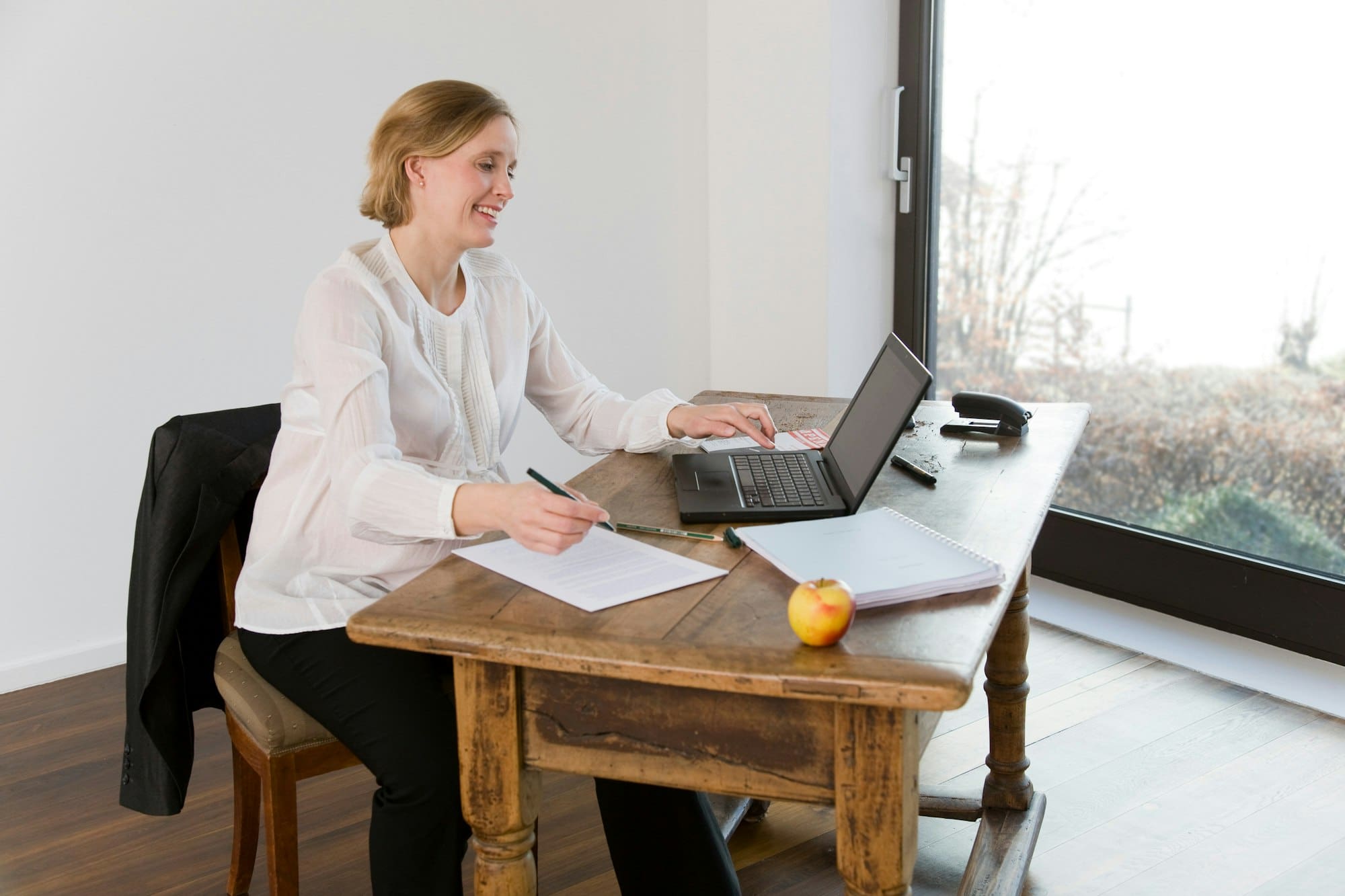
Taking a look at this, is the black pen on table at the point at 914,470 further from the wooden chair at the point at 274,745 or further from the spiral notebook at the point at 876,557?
the wooden chair at the point at 274,745

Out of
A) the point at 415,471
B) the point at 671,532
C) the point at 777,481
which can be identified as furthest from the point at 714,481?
the point at 415,471

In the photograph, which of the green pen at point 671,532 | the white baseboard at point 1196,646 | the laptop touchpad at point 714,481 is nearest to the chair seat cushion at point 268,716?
the green pen at point 671,532

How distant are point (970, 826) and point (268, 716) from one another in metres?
1.25

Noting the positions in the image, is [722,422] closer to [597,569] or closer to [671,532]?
[671,532]

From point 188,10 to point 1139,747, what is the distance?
258 centimetres

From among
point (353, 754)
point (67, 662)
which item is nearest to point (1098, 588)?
point (353, 754)

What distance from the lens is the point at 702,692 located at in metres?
1.18

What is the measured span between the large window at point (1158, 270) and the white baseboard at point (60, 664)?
90.9 inches

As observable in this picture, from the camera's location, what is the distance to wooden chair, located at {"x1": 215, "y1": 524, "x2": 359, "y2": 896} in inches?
63.4

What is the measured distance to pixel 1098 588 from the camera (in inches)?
122

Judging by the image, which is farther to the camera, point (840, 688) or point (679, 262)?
point (679, 262)

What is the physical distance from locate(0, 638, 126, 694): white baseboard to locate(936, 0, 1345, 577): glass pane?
2.34 m

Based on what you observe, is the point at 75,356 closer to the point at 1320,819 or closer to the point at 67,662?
the point at 67,662

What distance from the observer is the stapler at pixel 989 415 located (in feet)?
6.36
